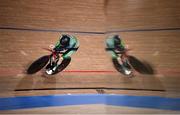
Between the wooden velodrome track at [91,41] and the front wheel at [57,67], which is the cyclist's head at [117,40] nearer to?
the wooden velodrome track at [91,41]

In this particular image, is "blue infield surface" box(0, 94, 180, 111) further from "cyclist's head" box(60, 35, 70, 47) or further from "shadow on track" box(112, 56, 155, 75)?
"cyclist's head" box(60, 35, 70, 47)

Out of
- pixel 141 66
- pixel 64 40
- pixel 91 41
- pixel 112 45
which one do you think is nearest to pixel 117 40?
pixel 112 45

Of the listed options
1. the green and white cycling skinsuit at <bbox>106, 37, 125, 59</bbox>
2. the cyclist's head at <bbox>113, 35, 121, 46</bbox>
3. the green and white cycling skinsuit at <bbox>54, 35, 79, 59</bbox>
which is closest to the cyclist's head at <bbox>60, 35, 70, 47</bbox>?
the green and white cycling skinsuit at <bbox>54, 35, 79, 59</bbox>

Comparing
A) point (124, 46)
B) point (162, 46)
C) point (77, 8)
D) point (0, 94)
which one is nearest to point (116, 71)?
point (124, 46)

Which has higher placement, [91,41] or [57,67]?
[91,41]

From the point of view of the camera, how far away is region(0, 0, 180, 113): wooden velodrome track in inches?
245

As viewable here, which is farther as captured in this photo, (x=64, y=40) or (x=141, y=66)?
(x=64, y=40)

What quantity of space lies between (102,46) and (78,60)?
597 mm

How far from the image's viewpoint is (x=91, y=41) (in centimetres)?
668

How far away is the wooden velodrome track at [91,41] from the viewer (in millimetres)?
6234

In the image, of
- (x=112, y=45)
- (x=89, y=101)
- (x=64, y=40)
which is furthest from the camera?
(x=112, y=45)

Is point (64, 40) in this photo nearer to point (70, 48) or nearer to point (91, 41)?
point (70, 48)

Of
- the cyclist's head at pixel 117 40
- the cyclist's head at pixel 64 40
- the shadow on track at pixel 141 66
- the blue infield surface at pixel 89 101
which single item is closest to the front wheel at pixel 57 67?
the cyclist's head at pixel 64 40

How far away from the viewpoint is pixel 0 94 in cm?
602
